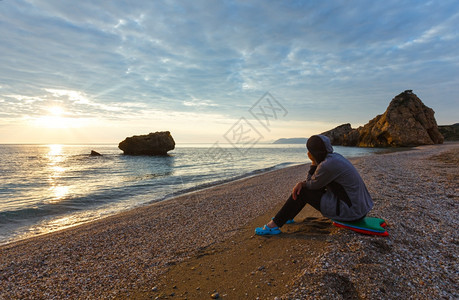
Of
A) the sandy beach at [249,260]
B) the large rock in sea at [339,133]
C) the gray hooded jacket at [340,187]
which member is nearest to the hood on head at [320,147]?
the gray hooded jacket at [340,187]

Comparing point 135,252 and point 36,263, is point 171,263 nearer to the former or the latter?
point 135,252

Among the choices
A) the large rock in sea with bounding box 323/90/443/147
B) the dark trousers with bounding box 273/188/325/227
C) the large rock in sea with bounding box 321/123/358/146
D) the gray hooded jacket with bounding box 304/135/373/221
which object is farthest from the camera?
the large rock in sea with bounding box 321/123/358/146

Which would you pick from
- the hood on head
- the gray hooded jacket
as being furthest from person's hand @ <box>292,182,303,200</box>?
the hood on head

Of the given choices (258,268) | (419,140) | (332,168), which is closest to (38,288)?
(258,268)

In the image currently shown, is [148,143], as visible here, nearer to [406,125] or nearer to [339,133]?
[406,125]

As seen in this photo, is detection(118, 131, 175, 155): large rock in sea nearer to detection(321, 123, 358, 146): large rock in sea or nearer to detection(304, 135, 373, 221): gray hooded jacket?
detection(304, 135, 373, 221): gray hooded jacket

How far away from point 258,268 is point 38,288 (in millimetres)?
3539

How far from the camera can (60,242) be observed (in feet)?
19.1

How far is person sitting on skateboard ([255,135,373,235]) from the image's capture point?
3.92 meters

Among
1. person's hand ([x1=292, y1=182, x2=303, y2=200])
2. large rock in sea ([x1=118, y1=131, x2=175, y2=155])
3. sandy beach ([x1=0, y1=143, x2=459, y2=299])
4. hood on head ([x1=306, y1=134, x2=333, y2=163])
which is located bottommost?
sandy beach ([x1=0, y1=143, x2=459, y2=299])

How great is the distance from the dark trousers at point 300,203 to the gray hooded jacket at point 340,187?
0.45ft

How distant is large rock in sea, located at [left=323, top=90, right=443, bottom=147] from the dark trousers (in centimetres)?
6754

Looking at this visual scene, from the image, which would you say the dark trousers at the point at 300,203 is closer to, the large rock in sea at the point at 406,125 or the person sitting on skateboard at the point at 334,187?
the person sitting on skateboard at the point at 334,187

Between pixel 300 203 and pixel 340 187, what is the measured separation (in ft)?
2.85
